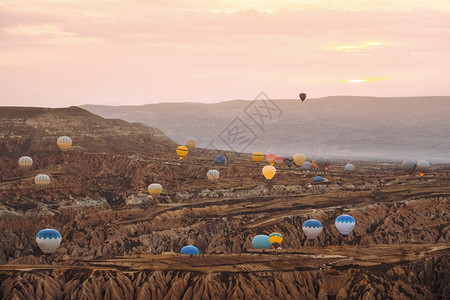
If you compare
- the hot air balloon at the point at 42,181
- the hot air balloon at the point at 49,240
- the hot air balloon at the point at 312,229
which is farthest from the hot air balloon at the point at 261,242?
the hot air balloon at the point at 42,181

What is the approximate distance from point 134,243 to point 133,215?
1788 centimetres

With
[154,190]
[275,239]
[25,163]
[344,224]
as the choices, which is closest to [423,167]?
[154,190]

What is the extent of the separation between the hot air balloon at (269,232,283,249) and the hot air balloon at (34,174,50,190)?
56217 millimetres

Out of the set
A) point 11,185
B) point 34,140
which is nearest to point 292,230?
point 11,185

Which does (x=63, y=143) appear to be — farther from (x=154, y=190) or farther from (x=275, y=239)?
(x=275, y=239)

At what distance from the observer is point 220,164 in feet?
601

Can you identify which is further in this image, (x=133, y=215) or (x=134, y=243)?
(x=133, y=215)

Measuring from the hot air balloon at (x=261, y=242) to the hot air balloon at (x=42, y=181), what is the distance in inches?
2237

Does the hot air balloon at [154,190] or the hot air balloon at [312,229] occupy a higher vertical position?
the hot air balloon at [312,229]

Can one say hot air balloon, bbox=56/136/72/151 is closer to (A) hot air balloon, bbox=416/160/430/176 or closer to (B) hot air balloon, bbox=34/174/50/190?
(B) hot air balloon, bbox=34/174/50/190

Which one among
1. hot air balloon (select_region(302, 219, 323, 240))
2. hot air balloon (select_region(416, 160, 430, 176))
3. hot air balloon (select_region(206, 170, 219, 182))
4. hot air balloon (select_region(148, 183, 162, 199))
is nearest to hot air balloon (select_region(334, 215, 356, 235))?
hot air balloon (select_region(302, 219, 323, 240))

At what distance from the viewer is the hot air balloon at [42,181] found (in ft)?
460

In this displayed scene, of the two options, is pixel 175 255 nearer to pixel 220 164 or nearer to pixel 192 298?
pixel 192 298

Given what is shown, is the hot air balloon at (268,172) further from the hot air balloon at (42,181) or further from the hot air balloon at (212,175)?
the hot air balloon at (42,181)
